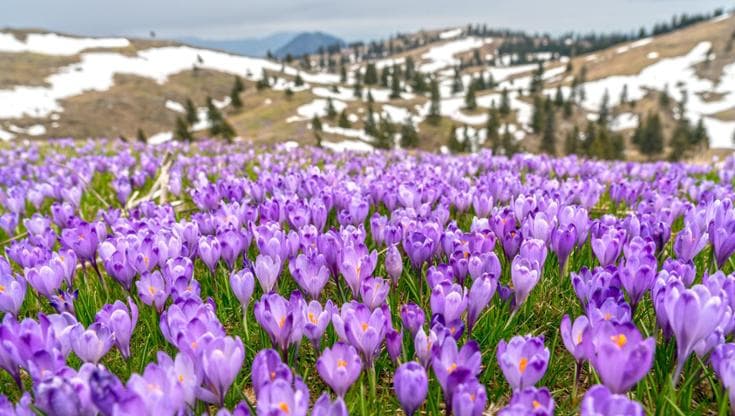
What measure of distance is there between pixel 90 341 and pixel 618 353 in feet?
5.88

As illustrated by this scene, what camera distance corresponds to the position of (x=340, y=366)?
1671 mm

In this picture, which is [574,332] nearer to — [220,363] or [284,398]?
[284,398]

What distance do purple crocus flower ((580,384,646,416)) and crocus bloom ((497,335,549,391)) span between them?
33cm

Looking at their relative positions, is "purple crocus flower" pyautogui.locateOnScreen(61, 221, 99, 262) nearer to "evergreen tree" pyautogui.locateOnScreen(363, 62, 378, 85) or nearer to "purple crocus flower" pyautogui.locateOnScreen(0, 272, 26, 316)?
"purple crocus flower" pyautogui.locateOnScreen(0, 272, 26, 316)

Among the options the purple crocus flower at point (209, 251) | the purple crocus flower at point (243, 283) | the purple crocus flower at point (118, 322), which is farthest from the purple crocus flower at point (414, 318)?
the purple crocus flower at point (209, 251)

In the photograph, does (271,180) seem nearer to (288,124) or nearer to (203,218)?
(203,218)

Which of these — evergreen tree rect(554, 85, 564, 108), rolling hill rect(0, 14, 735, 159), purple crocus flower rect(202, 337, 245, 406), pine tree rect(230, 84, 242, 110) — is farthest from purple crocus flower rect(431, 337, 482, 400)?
evergreen tree rect(554, 85, 564, 108)

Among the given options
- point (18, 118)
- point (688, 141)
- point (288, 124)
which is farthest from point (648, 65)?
point (18, 118)

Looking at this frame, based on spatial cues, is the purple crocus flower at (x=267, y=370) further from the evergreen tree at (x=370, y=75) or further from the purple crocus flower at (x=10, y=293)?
the evergreen tree at (x=370, y=75)

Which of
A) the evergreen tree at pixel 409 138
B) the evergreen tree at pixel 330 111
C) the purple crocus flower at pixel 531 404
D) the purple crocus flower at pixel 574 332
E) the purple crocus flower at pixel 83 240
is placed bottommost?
the evergreen tree at pixel 409 138

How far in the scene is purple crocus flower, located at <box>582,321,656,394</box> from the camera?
56.5 inches

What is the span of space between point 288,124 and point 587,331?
294ft

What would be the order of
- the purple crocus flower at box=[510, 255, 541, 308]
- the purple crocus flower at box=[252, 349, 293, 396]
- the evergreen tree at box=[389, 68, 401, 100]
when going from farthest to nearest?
the evergreen tree at box=[389, 68, 401, 100], the purple crocus flower at box=[510, 255, 541, 308], the purple crocus flower at box=[252, 349, 293, 396]

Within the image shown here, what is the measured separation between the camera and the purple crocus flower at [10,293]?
2.33 m
